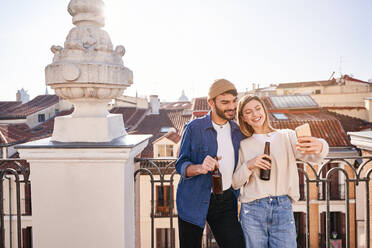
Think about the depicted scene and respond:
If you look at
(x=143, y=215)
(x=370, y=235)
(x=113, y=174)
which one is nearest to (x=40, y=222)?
(x=113, y=174)

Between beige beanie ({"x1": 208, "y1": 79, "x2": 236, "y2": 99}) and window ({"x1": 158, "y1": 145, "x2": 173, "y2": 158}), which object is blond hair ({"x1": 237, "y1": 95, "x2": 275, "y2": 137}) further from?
window ({"x1": 158, "y1": 145, "x2": 173, "y2": 158})

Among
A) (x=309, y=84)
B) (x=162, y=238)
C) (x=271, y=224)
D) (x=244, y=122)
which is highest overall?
(x=309, y=84)

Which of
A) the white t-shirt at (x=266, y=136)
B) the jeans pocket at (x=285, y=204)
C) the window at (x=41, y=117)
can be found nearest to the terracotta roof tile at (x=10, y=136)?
the window at (x=41, y=117)

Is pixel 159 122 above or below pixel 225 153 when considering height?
above

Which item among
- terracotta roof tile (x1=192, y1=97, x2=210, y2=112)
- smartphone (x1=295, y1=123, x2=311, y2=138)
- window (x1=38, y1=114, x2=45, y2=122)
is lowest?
smartphone (x1=295, y1=123, x2=311, y2=138)

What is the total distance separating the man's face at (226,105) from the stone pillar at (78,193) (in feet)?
2.51

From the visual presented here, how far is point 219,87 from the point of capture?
233 centimetres

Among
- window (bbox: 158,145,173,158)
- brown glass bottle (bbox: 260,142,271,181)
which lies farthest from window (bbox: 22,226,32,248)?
brown glass bottle (bbox: 260,142,271,181)

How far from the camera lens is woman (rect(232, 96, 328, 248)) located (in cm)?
222

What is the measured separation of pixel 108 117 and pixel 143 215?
14.5m

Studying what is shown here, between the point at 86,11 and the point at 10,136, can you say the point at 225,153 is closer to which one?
the point at 86,11

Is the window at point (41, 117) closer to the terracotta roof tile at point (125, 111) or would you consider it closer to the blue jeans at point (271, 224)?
the terracotta roof tile at point (125, 111)

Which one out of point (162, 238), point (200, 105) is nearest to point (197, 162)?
point (162, 238)

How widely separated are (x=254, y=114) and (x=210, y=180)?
657mm
